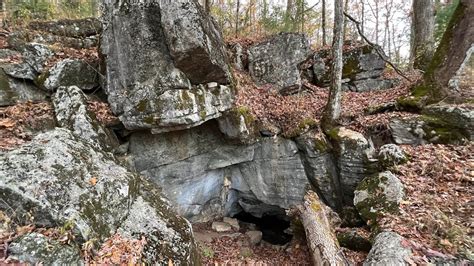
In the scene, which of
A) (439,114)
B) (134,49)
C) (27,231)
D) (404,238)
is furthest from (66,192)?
(439,114)

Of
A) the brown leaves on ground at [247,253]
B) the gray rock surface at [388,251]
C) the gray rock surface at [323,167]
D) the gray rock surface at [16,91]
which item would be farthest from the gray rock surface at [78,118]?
the gray rock surface at [388,251]

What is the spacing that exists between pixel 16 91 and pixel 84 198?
174 inches

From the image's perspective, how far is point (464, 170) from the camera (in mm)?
5434

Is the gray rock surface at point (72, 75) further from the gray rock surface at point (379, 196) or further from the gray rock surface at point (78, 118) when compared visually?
the gray rock surface at point (379, 196)

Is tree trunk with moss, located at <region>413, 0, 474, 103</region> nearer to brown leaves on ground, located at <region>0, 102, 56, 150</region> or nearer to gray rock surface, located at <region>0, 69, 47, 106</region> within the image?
brown leaves on ground, located at <region>0, 102, 56, 150</region>

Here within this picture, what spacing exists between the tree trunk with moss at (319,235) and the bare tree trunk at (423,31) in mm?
7465

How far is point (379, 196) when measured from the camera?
5.36 m

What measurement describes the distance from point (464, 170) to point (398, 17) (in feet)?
66.7

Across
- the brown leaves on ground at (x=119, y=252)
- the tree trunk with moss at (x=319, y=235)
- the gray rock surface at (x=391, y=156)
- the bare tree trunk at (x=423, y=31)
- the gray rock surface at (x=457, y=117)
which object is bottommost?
the tree trunk with moss at (x=319, y=235)

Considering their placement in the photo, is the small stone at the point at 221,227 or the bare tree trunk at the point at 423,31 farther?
the bare tree trunk at the point at 423,31

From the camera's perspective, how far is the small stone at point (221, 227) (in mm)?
8531

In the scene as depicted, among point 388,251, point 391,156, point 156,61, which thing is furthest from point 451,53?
point 156,61

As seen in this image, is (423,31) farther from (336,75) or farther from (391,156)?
(391,156)

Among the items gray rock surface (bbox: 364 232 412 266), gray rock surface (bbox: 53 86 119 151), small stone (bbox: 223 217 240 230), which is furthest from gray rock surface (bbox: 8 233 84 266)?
small stone (bbox: 223 217 240 230)
